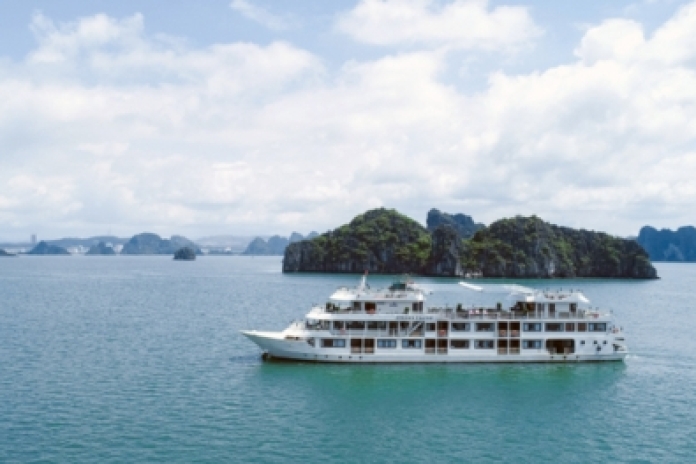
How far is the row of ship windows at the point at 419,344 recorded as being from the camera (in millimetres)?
62750

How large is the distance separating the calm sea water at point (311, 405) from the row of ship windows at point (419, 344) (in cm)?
231

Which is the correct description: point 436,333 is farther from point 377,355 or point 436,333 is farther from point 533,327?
point 533,327

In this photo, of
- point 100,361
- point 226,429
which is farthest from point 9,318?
point 226,429

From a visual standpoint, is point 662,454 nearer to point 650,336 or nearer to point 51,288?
point 650,336

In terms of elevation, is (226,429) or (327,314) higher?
(327,314)

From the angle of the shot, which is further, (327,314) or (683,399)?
(327,314)

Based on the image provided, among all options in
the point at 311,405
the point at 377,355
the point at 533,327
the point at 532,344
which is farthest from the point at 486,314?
the point at 311,405

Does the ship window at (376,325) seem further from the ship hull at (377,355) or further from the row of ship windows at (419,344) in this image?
the ship hull at (377,355)

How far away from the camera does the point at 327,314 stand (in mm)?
A: 63094

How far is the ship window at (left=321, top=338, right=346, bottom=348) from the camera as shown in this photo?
6269 cm

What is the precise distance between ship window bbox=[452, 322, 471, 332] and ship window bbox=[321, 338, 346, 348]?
11.0 metres

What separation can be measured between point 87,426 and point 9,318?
60.4 meters

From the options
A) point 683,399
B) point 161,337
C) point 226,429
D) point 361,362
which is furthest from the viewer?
point 161,337

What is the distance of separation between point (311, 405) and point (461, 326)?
2058 cm
